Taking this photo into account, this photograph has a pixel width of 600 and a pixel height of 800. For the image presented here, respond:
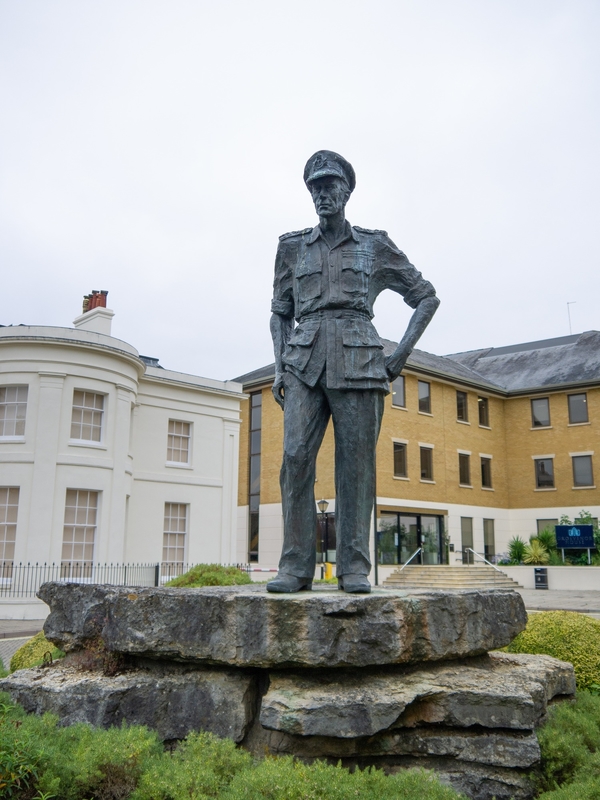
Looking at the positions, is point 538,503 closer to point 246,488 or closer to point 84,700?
point 246,488

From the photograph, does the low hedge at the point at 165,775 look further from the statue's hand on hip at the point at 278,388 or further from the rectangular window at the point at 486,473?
the rectangular window at the point at 486,473

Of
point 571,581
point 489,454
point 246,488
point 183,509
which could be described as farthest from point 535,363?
point 183,509

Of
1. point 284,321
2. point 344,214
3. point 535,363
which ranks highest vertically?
point 535,363

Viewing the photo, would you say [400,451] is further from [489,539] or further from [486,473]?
[489,539]

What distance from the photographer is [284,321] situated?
6023mm

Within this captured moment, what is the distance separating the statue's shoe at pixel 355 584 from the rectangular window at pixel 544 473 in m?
34.4

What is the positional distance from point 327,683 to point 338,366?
6.99 ft

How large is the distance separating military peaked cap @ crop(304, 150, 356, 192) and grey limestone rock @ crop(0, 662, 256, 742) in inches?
138

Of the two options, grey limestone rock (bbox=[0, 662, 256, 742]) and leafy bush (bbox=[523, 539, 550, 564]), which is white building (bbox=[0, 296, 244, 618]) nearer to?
leafy bush (bbox=[523, 539, 550, 564])

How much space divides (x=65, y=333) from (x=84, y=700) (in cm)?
1887

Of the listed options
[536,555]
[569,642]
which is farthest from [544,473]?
[569,642]

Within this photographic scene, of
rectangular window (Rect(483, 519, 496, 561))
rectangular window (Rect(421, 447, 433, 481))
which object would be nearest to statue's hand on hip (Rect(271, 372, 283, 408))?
rectangular window (Rect(421, 447, 433, 481))

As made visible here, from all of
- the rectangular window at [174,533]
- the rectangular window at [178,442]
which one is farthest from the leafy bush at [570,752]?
the rectangular window at [178,442]

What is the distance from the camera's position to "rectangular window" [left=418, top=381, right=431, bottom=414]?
111ft
